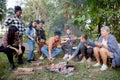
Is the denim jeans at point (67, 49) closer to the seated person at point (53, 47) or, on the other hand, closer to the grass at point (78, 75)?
the seated person at point (53, 47)

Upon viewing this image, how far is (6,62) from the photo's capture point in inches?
256

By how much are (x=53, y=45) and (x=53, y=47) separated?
81 millimetres

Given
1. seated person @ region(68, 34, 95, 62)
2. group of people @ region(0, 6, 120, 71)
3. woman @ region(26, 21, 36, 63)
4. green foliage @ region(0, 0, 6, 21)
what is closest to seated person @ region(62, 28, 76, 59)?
group of people @ region(0, 6, 120, 71)

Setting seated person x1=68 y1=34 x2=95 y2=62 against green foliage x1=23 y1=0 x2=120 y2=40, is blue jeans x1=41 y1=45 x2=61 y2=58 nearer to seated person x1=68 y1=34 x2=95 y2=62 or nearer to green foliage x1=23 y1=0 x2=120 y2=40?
seated person x1=68 y1=34 x2=95 y2=62

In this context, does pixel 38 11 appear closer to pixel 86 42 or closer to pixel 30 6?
pixel 30 6

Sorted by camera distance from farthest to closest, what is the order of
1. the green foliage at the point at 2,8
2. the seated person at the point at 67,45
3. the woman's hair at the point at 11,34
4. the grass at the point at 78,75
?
the green foliage at the point at 2,8
the seated person at the point at 67,45
the woman's hair at the point at 11,34
the grass at the point at 78,75

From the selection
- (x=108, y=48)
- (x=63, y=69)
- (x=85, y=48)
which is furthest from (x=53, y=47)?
(x=108, y=48)

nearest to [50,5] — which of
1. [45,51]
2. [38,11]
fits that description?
[38,11]

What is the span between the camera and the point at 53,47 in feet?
22.6

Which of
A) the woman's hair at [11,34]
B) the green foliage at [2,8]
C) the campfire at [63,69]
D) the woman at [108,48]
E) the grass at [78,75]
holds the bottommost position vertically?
the grass at [78,75]

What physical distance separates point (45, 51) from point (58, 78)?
5.89ft

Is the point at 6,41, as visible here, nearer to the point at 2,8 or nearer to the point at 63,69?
the point at 63,69

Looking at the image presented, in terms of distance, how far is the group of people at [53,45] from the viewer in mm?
5305

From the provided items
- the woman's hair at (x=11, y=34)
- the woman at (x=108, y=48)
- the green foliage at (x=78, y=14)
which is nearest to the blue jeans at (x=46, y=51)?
the green foliage at (x=78, y=14)
